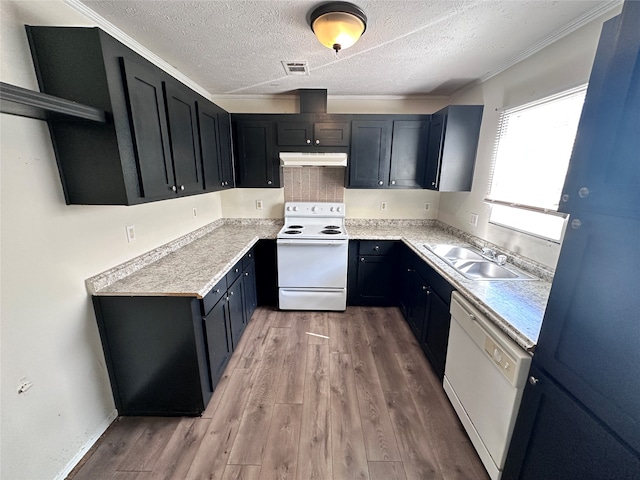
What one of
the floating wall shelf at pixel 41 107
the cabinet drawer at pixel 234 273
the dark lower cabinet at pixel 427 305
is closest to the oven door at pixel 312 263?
the cabinet drawer at pixel 234 273

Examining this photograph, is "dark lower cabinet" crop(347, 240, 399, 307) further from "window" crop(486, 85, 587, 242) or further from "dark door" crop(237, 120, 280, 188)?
"dark door" crop(237, 120, 280, 188)

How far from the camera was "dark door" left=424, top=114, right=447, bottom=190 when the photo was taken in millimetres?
2584

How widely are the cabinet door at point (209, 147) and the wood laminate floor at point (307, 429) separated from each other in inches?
64.6

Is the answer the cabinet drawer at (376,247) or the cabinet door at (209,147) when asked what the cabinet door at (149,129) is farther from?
the cabinet drawer at (376,247)

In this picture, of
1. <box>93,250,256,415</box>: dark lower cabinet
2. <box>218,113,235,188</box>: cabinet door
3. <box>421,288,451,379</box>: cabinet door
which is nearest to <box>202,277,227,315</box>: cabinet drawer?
<box>93,250,256,415</box>: dark lower cabinet

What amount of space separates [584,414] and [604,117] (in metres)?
0.98

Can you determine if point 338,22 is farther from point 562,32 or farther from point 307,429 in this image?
point 307,429

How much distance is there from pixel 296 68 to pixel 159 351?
8.04 feet

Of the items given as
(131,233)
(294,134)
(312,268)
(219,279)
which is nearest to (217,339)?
(219,279)

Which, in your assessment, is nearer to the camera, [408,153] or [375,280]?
[408,153]

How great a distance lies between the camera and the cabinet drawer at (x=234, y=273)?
2.10m

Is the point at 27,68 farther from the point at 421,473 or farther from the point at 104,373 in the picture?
the point at 421,473

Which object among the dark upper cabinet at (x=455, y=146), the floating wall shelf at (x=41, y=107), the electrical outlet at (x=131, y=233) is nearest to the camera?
the floating wall shelf at (x=41, y=107)

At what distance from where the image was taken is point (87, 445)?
1.48 metres
